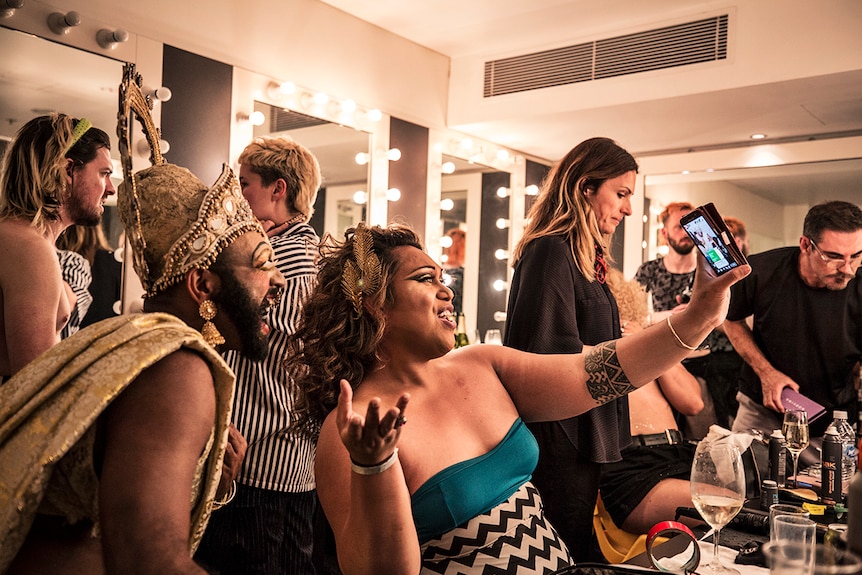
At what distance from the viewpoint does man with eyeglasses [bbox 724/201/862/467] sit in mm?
2805

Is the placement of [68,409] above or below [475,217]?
below

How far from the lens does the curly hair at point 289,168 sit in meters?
2.35

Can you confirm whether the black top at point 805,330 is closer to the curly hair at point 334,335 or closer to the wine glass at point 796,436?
the wine glass at point 796,436

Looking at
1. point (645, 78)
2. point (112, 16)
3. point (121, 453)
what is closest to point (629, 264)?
point (645, 78)

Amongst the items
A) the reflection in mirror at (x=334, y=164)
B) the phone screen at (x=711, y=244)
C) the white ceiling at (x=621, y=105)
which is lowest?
the phone screen at (x=711, y=244)

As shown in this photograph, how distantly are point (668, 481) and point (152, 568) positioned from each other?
5.77ft

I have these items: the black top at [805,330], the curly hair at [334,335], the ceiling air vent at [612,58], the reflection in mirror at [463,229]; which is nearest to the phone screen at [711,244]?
the curly hair at [334,335]

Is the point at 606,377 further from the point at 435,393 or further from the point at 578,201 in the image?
the point at 578,201

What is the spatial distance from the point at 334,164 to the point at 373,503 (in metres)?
2.89

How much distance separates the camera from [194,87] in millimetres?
3172

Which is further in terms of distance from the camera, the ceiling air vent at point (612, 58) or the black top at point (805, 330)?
the ceiling air vent at point (612, 58)

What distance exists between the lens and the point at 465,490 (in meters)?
Answer: 1.37

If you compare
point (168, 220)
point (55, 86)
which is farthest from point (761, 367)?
point (55, 86)

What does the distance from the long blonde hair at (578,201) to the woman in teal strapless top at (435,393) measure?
1.97ft
